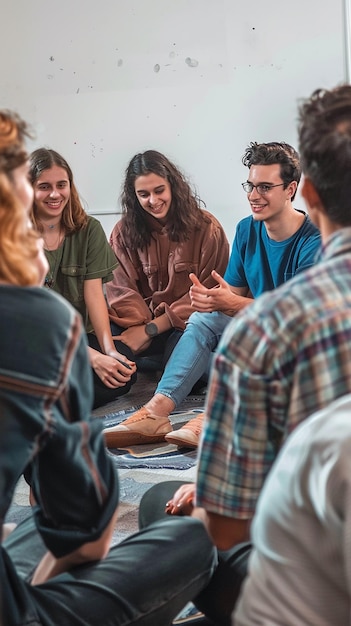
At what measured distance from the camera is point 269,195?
8.76 feet

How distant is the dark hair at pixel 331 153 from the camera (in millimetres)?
986

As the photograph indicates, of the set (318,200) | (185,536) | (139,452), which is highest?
(318,200)

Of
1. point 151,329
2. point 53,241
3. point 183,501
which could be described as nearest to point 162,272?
point 151,329

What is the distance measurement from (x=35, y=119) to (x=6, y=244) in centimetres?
322

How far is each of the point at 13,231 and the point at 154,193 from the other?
2.25 meters

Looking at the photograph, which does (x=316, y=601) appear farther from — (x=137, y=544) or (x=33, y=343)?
(x=137, y=544)

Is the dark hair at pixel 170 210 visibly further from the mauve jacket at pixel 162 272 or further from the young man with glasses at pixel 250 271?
the young man with glasses at pixel 250 271

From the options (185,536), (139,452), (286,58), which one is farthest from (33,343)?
(286,58)

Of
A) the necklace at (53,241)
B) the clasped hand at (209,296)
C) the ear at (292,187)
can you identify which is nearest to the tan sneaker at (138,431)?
the clasped hand at (209,296)

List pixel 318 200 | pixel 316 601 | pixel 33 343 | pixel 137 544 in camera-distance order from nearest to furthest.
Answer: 1. pixel 316 601
2. pixel 33 343
3. pixel 318 200
4. pixel 137 544

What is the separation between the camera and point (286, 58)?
357 centimetres

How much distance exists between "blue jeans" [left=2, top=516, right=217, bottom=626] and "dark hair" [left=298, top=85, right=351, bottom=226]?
486mm

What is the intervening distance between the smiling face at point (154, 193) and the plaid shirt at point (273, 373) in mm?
2181

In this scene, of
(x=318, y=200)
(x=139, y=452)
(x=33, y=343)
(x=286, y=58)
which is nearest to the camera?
(x=33, y=343)
